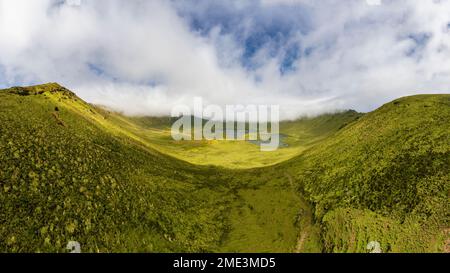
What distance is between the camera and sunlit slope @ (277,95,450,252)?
188 feet

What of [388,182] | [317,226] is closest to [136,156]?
[317,226]

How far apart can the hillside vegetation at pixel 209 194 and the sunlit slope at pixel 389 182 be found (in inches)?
12.4

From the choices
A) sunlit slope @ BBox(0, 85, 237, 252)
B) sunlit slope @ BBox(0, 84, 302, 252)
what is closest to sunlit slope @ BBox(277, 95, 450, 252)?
sunlit slope @ BBox(0, 84, 302, 252)

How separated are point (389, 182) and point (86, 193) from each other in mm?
73528

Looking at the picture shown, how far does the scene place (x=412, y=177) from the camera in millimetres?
70875

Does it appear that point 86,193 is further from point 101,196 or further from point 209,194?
point 209,194

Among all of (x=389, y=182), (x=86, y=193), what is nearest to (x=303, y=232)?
(x=389, y=182)

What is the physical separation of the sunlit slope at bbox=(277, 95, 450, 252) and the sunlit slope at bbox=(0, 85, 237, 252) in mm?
29674

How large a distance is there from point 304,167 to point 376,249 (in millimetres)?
60682

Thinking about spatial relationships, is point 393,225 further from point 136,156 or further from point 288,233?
point 136,156

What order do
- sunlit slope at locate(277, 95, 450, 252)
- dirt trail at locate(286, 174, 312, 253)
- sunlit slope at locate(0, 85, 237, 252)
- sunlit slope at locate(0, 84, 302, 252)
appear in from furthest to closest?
dirt trail at locate(286, 174, 312, 253) < sunlit slope at locate(277, 95, 450, 252) < sunlit slope at locate(0, 84, 302, 252) < sunlit slope at locate(0, 85, 237, 252)

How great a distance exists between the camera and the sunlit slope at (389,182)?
57406mm

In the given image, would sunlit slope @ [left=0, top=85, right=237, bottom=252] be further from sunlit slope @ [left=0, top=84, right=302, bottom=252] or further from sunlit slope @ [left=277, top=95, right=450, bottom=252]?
sunlit slope @ [left=277, top=95, right=450, bottom=252]

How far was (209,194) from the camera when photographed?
316 ft
